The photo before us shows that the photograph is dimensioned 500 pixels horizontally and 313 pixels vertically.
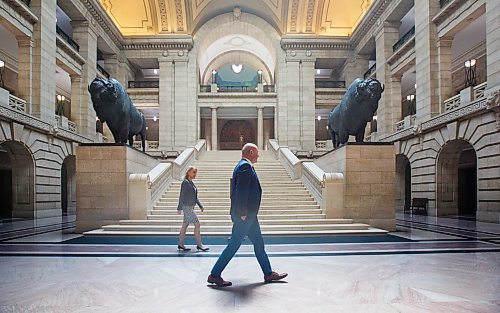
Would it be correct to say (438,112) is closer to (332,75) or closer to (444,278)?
(444,278)

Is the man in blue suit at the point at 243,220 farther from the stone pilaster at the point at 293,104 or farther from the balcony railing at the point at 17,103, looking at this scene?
the stone pilaster at the point at 293,104

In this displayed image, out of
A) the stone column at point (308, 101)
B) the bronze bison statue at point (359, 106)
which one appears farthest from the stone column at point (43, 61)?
the stone column at point (308, 101)

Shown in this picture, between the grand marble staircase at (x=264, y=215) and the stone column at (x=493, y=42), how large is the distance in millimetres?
7010

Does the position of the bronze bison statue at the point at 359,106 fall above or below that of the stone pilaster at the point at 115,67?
below

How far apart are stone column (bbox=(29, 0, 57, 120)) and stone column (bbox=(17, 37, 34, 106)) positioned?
209 millimetres

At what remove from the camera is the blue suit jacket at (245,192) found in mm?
4461

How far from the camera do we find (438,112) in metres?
16.4

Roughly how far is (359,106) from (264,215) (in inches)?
154

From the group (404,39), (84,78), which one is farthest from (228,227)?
(404,39)

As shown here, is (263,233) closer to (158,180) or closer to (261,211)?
(261,211)

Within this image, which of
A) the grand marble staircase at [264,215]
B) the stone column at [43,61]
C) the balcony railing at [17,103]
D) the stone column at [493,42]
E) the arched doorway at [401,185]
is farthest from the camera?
the arched doorway at [401,185]

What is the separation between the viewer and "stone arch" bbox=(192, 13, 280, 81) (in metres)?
28.4

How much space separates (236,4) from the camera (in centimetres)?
2848

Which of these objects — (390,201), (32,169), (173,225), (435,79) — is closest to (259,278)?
(173,225)
